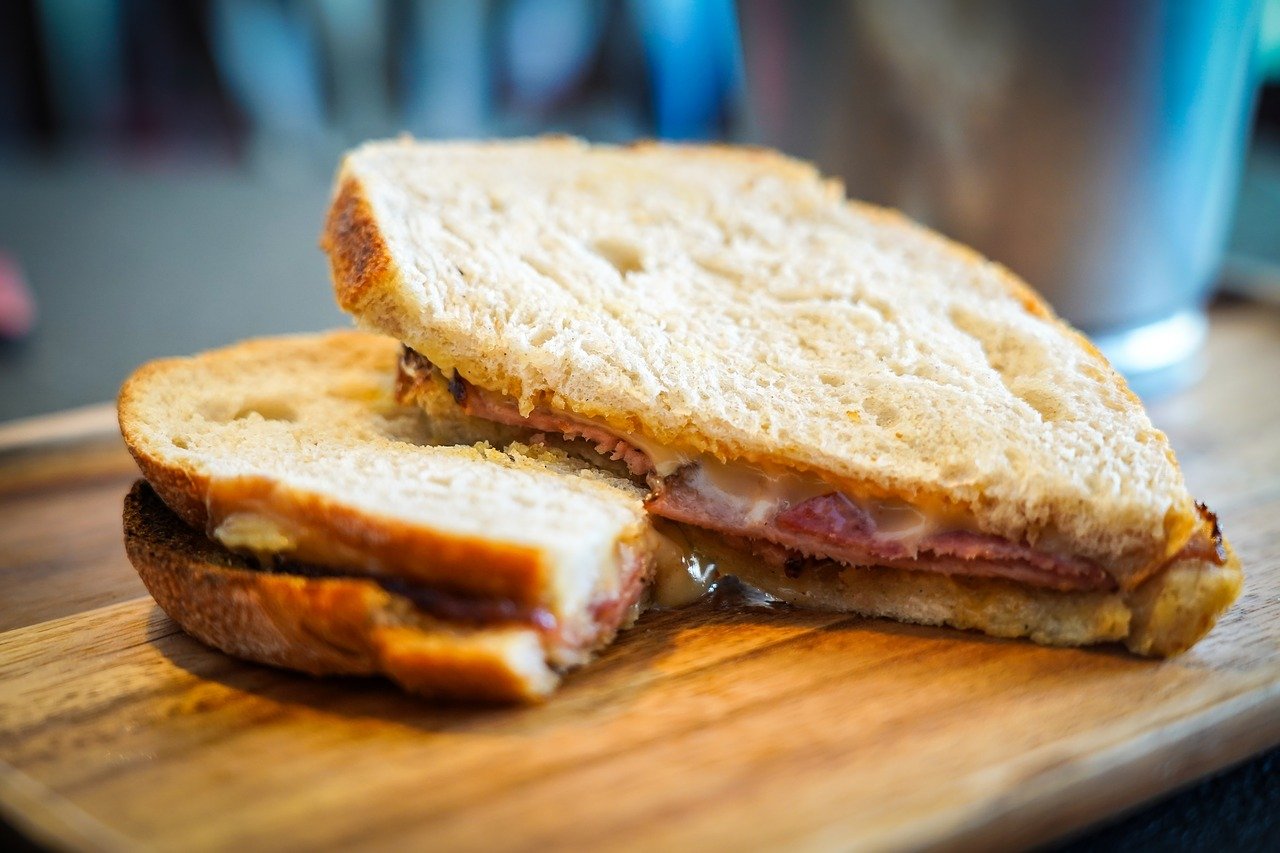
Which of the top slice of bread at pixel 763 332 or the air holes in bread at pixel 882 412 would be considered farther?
the air holes in bread at pixel 882 412

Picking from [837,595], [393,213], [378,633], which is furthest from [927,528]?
[393,213]

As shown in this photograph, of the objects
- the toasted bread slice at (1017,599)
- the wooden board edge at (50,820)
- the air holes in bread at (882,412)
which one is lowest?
the wooden board edge at (50,820)

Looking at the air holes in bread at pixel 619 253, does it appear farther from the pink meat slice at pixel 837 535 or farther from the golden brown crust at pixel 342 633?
the golden brown crust at pixel 342 633

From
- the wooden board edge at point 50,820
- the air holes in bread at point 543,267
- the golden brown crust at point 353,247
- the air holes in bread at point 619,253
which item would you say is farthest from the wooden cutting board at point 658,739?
the air holes in bread at point 619,253

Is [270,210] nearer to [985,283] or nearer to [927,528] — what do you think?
[985,283]

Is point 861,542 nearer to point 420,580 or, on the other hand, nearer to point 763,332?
point 763,332

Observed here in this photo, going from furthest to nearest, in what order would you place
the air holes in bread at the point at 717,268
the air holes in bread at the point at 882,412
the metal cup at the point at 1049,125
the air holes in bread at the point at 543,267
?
1. the metal cup at the point at 1049,125
2. the air holes in bread at the point at 717,268
3. the air holes in bread at the point at 543,267
4. the air holes in bread at the point at 882,412

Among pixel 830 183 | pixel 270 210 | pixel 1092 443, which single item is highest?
pixel 830 183
